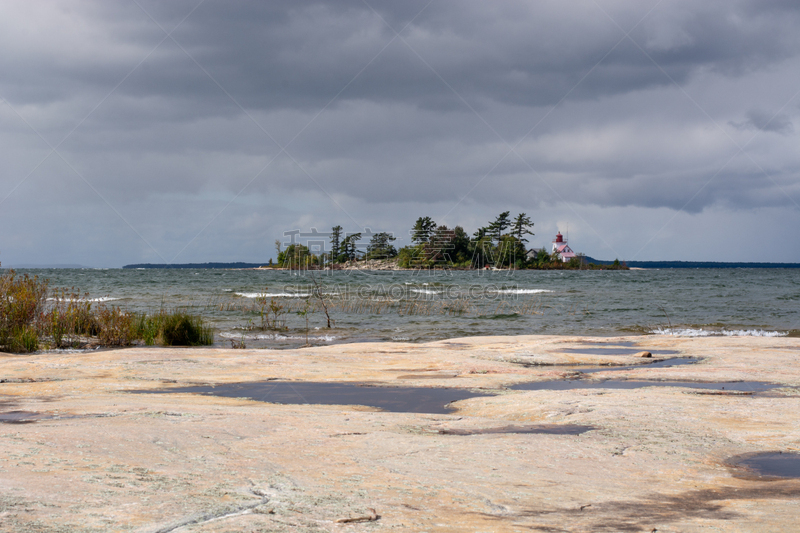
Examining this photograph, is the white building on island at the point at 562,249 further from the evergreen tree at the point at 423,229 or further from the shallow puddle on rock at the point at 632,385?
the shallow puddle on rock at the point at 632,385

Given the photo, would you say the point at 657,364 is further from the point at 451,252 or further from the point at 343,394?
the point at 451,252

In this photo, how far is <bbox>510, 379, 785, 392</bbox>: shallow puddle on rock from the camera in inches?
353

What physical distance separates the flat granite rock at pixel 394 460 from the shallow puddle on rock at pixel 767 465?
37 millimetres

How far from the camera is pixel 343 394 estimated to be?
27.9 feet

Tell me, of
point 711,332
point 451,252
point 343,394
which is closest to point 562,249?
point 451,252

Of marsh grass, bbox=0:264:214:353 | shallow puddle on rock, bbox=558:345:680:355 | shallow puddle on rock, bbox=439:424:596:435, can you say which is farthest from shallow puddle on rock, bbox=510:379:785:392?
marsh grass, bbox=0:264:214:353

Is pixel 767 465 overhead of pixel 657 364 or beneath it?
overhead

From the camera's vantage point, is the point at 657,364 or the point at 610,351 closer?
the point at 657,364

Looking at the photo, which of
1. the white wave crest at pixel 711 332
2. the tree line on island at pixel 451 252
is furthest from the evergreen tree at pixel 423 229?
the white wave crest at pixel 711 332

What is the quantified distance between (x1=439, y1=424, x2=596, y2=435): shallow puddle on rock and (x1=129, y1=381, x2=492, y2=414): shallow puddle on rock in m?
1.37

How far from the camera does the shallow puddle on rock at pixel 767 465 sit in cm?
447

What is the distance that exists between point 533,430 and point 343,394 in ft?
11.0

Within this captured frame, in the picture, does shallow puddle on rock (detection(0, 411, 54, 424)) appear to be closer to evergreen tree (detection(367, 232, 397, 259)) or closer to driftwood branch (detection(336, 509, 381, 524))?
driftwood branch (detection(336, 509, 381, 524))

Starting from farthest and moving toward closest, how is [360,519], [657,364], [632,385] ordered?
[657,364], [632,385], [360,519]
